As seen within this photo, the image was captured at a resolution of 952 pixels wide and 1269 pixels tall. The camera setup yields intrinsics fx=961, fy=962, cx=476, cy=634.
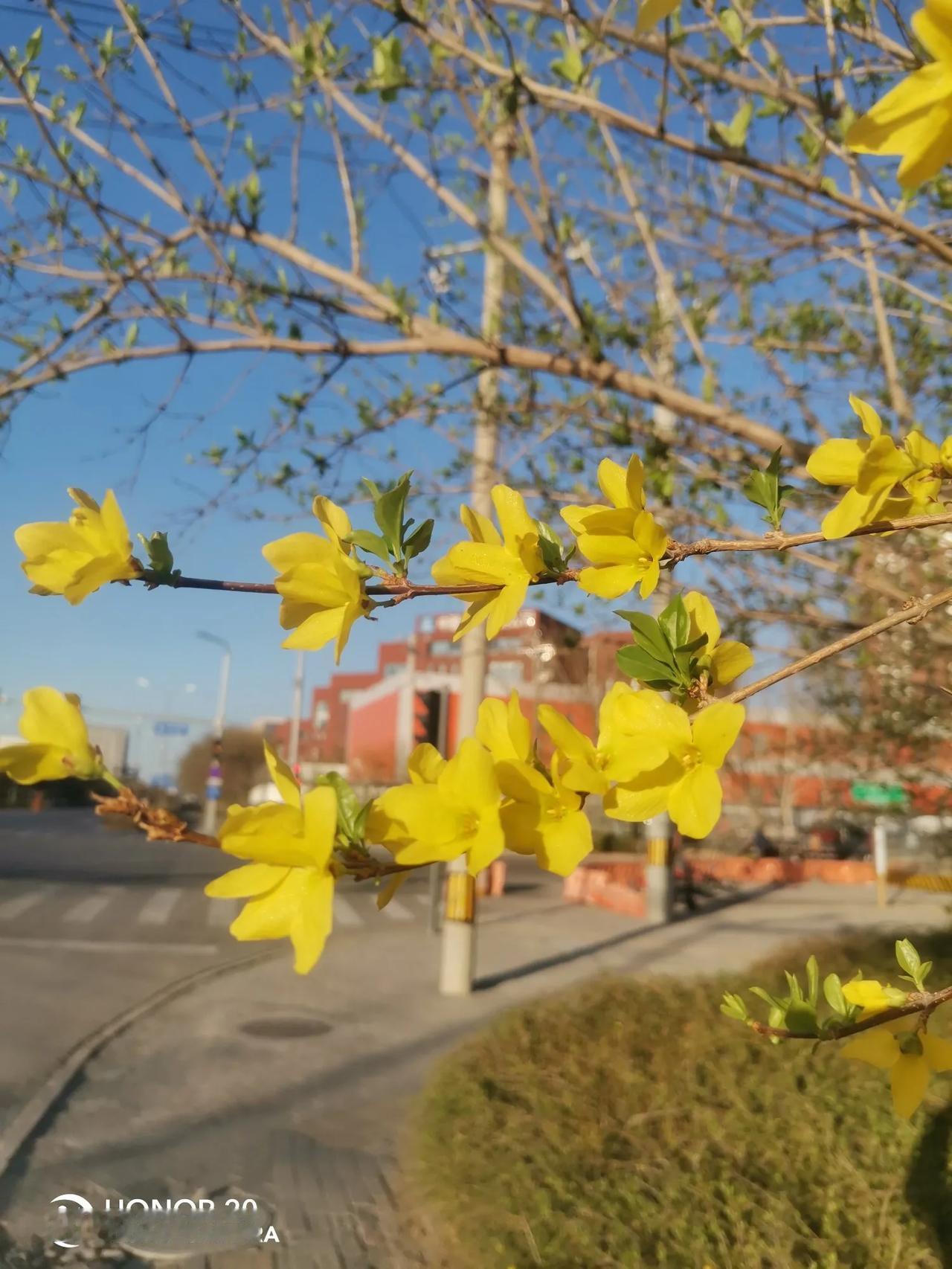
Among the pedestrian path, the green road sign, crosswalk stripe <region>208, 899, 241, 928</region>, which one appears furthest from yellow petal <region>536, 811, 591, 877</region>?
crosswalk stripe <region>208, 899, 241, 928</region>

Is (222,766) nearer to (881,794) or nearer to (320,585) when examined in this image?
(881,794)

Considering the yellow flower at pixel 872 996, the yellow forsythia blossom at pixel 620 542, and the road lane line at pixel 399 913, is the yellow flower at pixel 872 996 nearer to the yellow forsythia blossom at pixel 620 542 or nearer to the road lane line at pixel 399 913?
the yellow forsythia blossom at pixel 620 542

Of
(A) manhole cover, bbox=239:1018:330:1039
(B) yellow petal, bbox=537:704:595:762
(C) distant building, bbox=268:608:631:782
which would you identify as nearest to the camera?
(B) yellow petal, bbox=537:704:595:762

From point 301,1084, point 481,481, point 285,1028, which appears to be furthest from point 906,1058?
point 285,1028

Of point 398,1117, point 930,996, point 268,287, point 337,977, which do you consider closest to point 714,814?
point 930,996

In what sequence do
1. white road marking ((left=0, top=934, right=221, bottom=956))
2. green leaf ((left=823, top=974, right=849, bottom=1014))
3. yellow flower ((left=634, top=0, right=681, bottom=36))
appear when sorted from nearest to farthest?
yellow flower ((left=634, top=0, right=681, bottom=36))
green leaf ((left=823, top=974, right=849, bottom=1014))
white road marking ((left=0, top=934, right=221, bottom=956))

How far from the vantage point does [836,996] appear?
0.97 meters

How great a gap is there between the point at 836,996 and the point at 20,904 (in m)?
10.6

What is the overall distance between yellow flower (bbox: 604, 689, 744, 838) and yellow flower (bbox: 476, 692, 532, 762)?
78mm

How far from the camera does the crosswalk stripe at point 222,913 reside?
9.65 metres

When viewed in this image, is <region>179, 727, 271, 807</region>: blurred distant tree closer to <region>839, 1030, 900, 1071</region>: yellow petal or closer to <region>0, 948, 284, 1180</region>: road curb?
<region>0, 948, 284, 1180</region>: road curb

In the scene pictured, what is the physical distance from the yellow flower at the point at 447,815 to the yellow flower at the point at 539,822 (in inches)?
1.2

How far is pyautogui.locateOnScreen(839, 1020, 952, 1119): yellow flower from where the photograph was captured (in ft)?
3.23

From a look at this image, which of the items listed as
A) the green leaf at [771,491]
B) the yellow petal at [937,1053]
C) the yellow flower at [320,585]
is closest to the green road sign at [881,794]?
the yellow petal at [937,1053]
